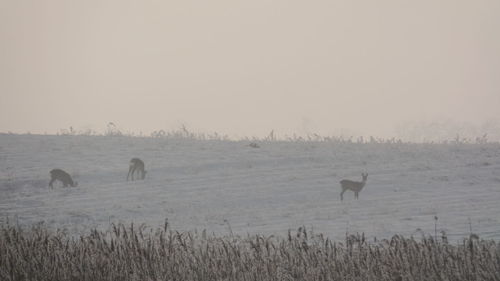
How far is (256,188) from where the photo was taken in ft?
62.8

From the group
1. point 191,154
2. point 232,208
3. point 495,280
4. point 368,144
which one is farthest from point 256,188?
point 495,280

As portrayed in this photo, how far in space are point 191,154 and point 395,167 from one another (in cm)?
582

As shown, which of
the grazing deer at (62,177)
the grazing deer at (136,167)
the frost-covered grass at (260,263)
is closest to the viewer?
the frost-covered grass at (260,263)

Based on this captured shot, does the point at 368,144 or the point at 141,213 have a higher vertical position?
the point at 368,144

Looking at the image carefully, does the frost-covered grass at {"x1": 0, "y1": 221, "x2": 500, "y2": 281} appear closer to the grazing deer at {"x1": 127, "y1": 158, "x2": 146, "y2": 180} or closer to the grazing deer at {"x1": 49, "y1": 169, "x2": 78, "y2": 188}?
the grazing deer at {"x1": 49, "y1": 169, "x2": 78, "y2": 188}

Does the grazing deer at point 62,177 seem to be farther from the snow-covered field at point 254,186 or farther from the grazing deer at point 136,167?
the grazing deer at point 136,167

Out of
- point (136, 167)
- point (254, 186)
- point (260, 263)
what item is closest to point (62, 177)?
point (136, 167)

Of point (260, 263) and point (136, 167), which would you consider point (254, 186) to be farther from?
point (260, 263)

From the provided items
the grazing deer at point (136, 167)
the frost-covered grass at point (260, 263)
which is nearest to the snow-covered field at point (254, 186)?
the grazing deer at point (136, 167)

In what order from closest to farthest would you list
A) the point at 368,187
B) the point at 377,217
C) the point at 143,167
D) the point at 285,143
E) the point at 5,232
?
the point at 5,232 → the point at 377,217 → the point at 368,187 → the point at 143,167 → the point at 285,143

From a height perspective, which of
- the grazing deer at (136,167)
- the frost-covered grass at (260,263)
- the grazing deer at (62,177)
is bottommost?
the frost-covered grass at (260,263)

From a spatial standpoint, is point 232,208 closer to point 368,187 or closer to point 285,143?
point 368,187

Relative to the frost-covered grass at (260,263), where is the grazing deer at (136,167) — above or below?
above

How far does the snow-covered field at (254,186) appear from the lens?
15.4m
